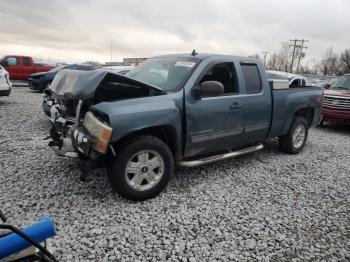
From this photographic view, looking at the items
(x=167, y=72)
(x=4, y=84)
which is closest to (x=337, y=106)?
(x=167, y=72)

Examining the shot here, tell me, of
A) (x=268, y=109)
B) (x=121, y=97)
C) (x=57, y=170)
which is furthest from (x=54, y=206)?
(x=268, y=109)

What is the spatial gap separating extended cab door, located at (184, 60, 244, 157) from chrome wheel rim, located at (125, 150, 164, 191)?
1.73ft

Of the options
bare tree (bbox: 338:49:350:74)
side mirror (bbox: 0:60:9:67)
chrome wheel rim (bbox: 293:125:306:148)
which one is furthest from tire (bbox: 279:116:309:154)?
bare tree (bbox: 338:49:350:74)

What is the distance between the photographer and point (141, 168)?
3561 millimetres

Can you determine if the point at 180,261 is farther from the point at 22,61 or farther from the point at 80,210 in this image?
the point at 22,61

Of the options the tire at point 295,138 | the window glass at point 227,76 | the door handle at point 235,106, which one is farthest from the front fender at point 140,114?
the tire at point 295,138

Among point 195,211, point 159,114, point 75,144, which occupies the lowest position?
point 195,211

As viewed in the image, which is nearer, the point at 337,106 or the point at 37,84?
the point at 337,106

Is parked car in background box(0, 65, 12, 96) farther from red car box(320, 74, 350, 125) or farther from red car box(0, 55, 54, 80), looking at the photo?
red car box(320, 74, 350, 125)

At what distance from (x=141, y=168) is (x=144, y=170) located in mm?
54

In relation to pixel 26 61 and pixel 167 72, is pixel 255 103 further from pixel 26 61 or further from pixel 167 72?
pixel 26 61

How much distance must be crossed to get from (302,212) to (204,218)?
1285 mm

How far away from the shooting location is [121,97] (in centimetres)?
380

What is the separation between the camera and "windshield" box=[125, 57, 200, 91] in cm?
412
